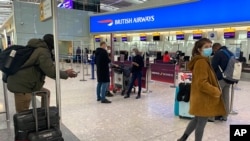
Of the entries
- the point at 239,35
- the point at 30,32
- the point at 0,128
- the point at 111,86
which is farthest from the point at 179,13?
the point at 30,32

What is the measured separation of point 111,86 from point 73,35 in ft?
33.8

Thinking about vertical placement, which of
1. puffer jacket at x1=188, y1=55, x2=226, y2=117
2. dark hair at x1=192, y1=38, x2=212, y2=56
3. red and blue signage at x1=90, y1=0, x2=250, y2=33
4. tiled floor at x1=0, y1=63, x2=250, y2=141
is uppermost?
red and blue signage at x1=90, y1=0, x2=250, y2=33

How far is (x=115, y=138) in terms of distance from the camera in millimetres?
3256

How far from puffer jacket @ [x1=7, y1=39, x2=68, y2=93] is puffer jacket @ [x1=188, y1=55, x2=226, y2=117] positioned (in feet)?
4.94

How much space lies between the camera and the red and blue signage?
8.13m

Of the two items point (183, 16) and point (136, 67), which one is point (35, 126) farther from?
point (183, 16)

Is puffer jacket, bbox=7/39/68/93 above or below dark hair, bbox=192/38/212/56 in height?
below

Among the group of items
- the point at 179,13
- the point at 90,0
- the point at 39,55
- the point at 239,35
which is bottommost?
the point at 39,55

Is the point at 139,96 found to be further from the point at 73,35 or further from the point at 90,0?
the point at 90,0

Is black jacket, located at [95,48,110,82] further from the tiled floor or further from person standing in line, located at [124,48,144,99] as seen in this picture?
person standing in line, located at [124,48,144,99]

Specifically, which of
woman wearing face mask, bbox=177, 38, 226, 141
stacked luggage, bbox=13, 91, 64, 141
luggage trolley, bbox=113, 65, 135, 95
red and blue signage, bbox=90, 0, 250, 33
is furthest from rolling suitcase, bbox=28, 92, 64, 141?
red and blue signage, bbox=90, 0, 250, 33

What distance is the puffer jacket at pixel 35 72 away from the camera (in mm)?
2428

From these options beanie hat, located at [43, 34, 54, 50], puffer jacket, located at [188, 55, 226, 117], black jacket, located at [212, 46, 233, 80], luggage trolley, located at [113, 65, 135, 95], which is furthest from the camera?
luggage trolley, located at [113, 65, 135, 95]

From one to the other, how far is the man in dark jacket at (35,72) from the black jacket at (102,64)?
257 cm
